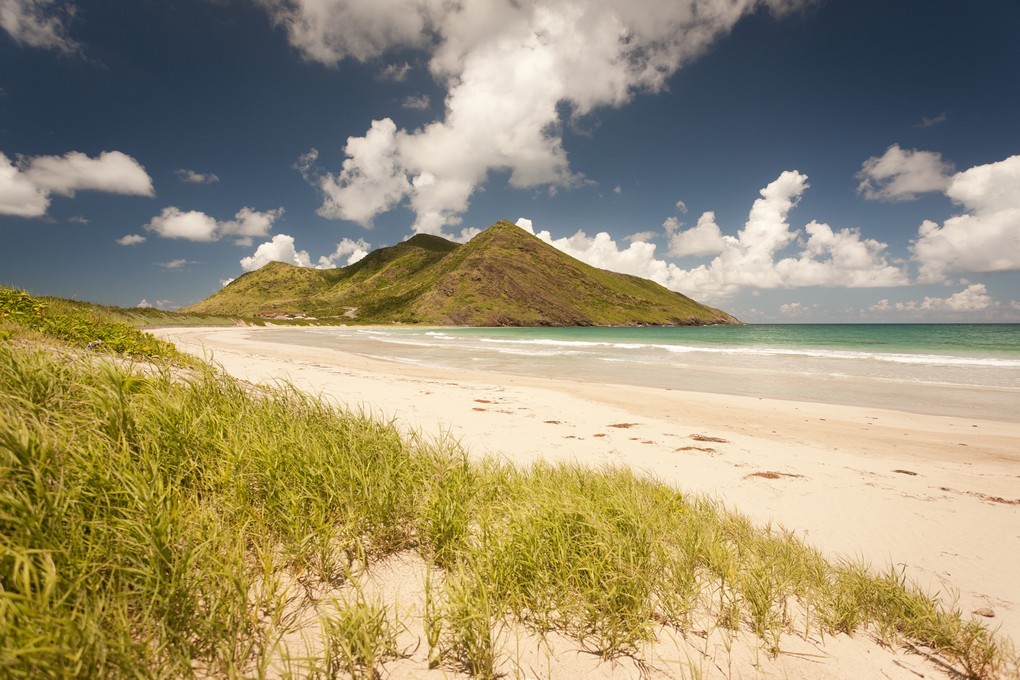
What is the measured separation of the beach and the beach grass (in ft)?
2.64

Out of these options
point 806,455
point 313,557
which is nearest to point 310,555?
point 313,557

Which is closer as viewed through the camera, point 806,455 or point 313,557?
point 313,557

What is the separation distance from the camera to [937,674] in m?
2.51

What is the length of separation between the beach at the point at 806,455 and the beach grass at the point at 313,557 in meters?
0.80

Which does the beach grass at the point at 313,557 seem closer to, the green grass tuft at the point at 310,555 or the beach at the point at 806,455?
the green grass tuft at the point at 310,555

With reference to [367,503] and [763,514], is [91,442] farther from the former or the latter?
[763,514]

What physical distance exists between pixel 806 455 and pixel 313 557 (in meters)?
8.91

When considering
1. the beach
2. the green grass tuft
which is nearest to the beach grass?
the green grass tuft

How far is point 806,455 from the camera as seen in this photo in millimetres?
7891

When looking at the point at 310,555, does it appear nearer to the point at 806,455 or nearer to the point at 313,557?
the point at 313,557

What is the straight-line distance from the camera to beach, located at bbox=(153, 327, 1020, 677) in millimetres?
4500

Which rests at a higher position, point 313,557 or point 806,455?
point 313,557

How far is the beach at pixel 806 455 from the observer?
14.8ft

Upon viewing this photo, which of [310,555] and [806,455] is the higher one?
[310,555]
